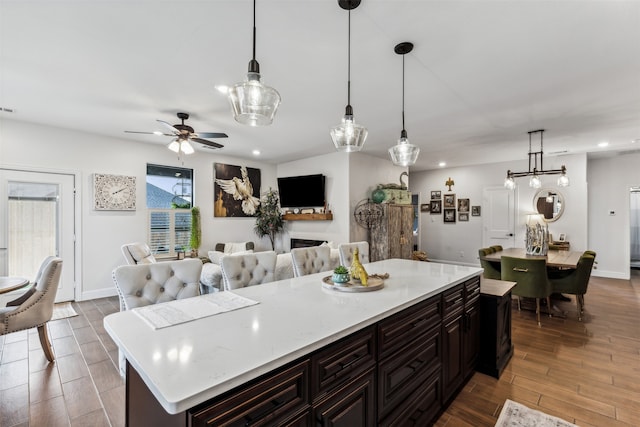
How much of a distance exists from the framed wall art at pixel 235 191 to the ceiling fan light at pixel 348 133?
4969 millimetres

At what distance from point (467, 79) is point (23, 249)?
633 centimetres

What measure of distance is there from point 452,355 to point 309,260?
1.50 m

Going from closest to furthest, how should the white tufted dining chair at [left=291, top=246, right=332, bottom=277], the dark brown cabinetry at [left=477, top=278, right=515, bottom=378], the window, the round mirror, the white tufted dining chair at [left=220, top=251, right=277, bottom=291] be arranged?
the white tufted dining chair at [left=220, top=251, right=277, bottom=291] → the dark brown cabinetry at [left=477, top=278, right=515, bottom=378] → the white tufted dining chair at [left=291, top=246, right=332, bottom=277] → the window → the round mirror

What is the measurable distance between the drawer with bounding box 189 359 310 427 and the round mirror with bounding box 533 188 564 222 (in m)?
7.63

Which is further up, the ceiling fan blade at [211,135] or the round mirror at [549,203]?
the ceiling fan blade at [211,135]

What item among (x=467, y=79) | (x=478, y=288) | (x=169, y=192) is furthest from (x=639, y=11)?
(x=169, y=192)

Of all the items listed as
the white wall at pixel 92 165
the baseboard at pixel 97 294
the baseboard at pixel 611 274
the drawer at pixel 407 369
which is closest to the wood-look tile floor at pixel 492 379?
the drawer at pixel 407 369

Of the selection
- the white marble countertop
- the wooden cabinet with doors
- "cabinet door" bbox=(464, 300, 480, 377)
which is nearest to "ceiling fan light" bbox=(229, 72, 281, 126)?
the white marble countertop

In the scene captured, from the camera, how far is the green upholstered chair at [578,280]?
3820mm

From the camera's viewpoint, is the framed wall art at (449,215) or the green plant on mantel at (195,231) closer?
the green plant on mantel at (195,231)

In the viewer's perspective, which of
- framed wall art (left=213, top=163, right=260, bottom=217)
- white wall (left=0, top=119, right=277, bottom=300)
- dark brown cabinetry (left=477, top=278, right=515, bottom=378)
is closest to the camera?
dark brown cabinetry (left=477, top=278, right=515, bottom=378)

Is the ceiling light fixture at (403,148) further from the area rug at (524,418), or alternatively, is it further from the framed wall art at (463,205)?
the framed wall art at (463,205)

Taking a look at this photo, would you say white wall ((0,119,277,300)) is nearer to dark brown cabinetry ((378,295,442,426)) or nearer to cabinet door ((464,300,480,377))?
dark brown cabinetry ((378,295,442,426))

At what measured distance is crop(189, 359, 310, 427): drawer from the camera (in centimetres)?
90
